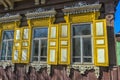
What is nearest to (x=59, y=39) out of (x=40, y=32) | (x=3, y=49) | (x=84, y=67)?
(x=40, y=32)

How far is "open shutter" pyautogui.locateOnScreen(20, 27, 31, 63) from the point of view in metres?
6.33

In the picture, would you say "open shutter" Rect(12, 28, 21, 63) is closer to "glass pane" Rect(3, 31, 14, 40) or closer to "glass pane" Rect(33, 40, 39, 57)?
"glass pane" Rect(3, 31, 14, 40)

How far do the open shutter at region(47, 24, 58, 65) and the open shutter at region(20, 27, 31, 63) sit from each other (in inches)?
37.0

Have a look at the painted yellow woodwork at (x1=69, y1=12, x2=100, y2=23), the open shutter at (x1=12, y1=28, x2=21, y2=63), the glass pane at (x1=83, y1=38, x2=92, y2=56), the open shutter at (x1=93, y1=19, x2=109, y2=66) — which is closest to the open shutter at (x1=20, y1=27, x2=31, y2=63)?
the open shutter at (x1=12, y1=28, x2=21, y2=63)

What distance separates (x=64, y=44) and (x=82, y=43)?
66cm

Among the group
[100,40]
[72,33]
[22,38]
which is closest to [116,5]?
[100,40]

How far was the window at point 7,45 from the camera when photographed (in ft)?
23.0

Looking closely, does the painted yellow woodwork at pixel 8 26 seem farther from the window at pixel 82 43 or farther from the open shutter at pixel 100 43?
the open shutter at pixel 100 43

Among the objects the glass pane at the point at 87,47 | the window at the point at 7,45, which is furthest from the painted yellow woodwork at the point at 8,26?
the glass pane at the point at 87,47

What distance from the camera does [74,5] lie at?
609 cm

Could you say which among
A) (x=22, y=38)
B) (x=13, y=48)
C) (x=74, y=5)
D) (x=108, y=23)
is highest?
(x=74, y=5)

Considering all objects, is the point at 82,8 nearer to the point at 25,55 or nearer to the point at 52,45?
the point at 52,45

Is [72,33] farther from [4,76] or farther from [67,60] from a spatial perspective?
[4,76]

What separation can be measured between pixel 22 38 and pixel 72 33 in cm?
215
